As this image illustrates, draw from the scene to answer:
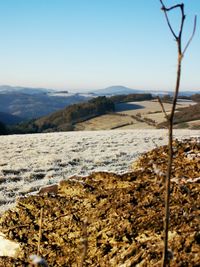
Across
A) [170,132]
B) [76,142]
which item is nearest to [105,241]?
[170,132]

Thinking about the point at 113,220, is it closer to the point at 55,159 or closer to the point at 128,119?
the point at 55,159

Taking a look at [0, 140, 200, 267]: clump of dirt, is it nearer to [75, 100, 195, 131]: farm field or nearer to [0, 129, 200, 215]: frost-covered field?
[0, 129, 200, 215]: frost-covered field

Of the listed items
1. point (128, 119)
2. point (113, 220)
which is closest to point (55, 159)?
point (113, 220)

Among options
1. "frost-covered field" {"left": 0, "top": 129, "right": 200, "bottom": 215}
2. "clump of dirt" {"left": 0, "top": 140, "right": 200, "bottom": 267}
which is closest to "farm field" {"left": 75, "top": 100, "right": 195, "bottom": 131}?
"frost-covered field" {"left": 0, "top": 129, "right": 200, "bottom": 215}

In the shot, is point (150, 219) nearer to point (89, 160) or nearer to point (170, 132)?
point (170, 132)

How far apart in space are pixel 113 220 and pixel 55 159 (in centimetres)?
1496

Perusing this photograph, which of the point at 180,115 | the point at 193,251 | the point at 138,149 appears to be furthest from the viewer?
the point at 180,115

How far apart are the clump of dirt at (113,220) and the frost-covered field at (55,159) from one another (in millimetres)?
5566

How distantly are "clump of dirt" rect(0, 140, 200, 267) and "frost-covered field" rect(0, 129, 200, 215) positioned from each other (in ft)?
18.3

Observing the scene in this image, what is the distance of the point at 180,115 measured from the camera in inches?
3381

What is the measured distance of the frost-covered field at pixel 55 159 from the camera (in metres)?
16.1

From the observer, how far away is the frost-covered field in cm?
1612

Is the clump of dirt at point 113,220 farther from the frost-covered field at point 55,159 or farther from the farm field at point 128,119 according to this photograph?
the farm field at point 128,119

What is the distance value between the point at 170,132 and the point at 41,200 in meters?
6.03
